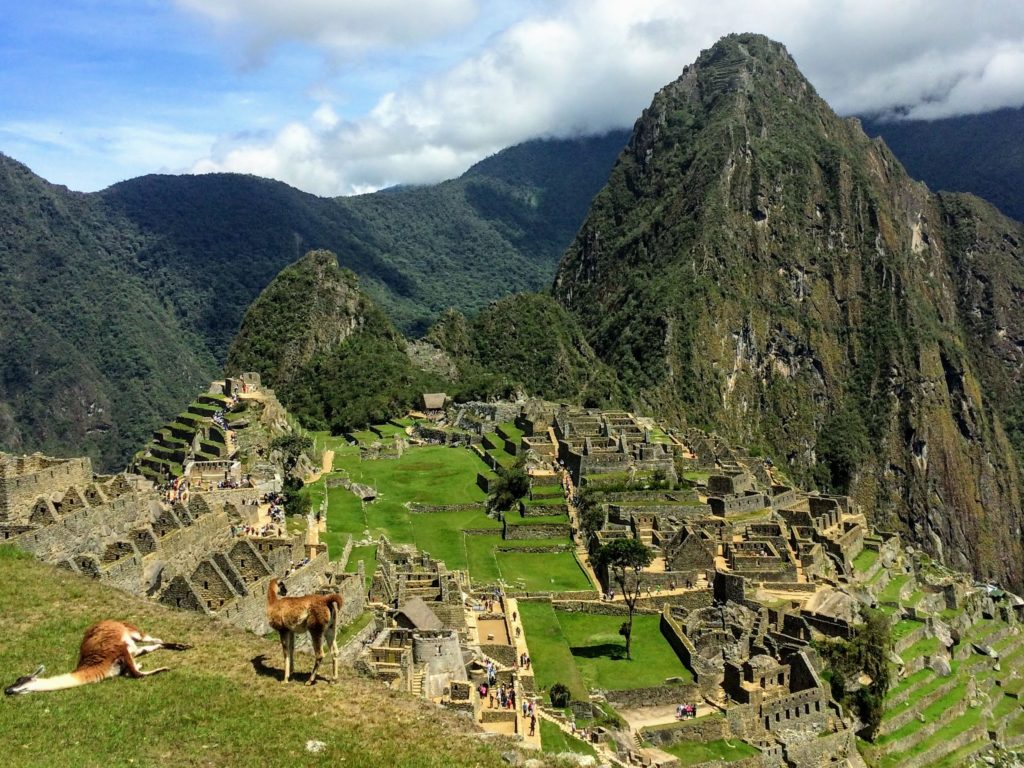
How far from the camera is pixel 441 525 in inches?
1786

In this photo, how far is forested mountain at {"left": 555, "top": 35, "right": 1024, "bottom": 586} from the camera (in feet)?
516

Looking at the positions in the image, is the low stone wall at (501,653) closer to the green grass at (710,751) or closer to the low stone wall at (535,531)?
the green grass at (710,751)

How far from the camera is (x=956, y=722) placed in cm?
3697

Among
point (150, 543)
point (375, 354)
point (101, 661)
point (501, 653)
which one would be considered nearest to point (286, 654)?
point (101, 661)

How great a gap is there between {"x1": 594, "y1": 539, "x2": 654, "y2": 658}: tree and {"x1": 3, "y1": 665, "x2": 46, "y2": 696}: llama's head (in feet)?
85.5

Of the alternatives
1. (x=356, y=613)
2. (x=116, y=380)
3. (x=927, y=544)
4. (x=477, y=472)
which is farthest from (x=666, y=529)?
(x=927, y=544)

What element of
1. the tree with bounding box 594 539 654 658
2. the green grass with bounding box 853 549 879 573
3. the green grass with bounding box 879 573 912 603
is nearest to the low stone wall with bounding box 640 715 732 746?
A: the tree with bounding box 594 539 654 658

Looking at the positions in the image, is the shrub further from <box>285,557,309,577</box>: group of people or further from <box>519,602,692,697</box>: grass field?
<box>285,557,309,577</box>: group of people

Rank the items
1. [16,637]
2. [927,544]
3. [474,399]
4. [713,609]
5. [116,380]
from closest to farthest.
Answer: [16,637], [713,609], [474,399], [116,380], [927,544]

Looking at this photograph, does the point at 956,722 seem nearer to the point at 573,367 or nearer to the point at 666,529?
the point at 666,529

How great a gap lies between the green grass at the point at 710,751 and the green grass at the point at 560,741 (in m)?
3.75

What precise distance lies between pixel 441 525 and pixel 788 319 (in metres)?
144

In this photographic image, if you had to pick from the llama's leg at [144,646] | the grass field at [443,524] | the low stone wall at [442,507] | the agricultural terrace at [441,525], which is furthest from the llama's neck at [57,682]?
the low stone wall at [442,507]

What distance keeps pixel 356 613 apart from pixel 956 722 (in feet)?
85.7
